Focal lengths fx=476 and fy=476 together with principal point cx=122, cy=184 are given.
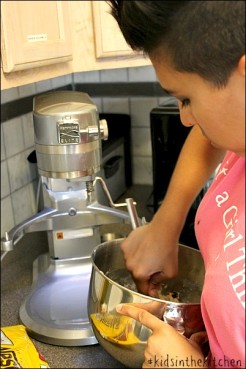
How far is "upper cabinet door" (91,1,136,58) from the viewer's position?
3.17 feet

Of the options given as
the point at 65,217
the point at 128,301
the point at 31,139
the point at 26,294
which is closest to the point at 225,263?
the point at 128,301

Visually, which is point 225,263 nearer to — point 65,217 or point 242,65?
point 242,65

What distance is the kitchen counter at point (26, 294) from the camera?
2.54ft

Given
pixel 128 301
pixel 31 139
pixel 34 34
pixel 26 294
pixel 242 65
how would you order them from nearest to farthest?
pixel 242 65, pixel 128 301, pixel 34 34, pixel 26 294, pixel 31 139

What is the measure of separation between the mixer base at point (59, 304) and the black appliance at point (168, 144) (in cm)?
27

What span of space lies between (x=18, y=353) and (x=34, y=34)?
523 mm

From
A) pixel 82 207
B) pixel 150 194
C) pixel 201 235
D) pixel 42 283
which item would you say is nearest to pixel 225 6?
pixel 201 235

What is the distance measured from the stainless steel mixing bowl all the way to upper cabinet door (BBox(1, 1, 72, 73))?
13.5 inches

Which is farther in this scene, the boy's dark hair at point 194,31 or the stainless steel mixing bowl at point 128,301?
the stainless steel mixing bowl at point 128,301

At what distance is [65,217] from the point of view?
0.91 metres

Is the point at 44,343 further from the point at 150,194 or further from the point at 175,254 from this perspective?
the point at 150,194

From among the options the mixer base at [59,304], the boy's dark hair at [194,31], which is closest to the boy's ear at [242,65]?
the boy's dark hair at [194,31]

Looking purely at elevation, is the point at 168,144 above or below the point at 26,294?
above

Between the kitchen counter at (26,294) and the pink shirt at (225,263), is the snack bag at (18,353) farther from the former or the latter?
the pink shirt at (225,263)
